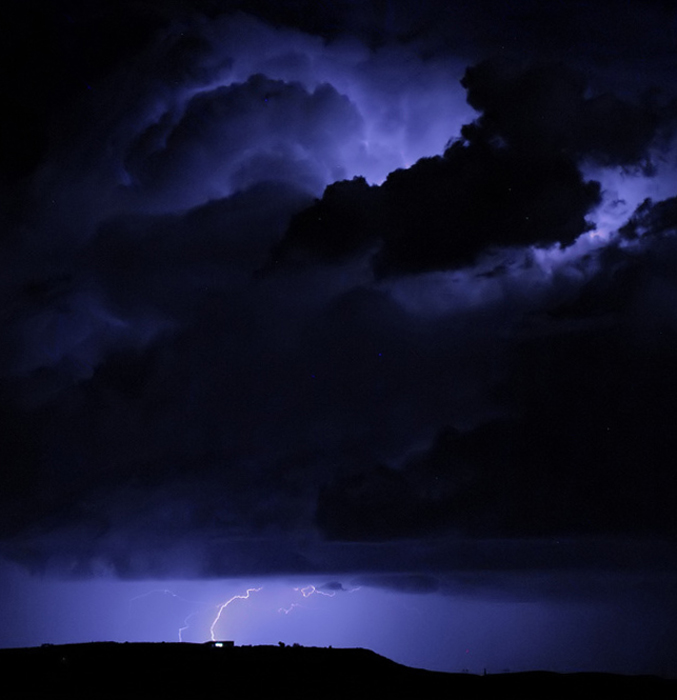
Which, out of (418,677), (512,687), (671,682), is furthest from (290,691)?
(671,682)

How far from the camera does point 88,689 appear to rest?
132ft

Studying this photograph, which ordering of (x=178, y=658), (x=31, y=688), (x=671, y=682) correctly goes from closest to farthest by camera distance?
→ (x=31, y=688), (x=178, y=658), (x=671, y=682)

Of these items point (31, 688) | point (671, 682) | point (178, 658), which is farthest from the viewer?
point (671, 682)

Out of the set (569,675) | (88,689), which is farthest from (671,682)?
(88,689)

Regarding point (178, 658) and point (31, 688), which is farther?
point (178, 658)

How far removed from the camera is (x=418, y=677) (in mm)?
44938

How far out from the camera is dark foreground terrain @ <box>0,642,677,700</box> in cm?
4075

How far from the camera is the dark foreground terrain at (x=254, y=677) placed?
40.8m

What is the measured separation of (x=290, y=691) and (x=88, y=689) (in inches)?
388

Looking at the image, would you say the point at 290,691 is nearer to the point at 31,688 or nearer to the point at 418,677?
the point at 418,677

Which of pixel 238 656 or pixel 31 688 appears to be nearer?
pixel 31 688

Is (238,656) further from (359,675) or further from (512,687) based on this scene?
(512,687)

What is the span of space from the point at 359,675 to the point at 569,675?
12400mm

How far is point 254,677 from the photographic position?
42.2 m
